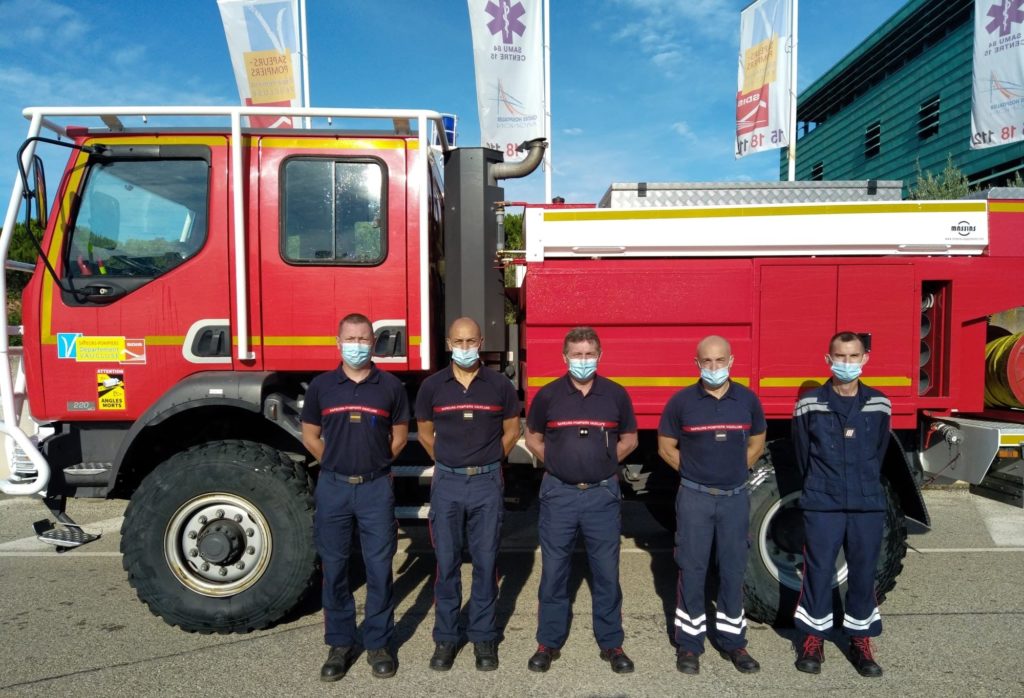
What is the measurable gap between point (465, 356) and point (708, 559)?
5.29 ft

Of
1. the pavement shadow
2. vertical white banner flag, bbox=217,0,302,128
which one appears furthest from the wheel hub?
vertical white banner flag, bbox=217,0,302,128

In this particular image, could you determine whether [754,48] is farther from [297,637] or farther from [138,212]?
[297,637]

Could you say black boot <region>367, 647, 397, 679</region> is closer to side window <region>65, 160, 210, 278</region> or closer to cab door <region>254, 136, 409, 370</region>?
cab door <region>254, 136, 409, 370</region>

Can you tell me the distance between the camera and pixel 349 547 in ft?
10.9

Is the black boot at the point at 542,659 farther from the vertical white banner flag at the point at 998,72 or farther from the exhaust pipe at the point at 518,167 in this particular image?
the vertical white banner flag at the point at 998,72

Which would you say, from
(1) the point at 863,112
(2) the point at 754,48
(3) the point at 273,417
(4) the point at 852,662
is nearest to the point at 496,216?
(3) the point at 273,417

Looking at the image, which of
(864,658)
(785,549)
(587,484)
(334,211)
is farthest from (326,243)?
(864,658)

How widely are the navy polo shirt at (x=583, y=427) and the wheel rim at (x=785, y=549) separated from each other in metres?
1.19

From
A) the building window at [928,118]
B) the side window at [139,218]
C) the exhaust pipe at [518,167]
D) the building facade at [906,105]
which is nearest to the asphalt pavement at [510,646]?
the side window at [139,218]

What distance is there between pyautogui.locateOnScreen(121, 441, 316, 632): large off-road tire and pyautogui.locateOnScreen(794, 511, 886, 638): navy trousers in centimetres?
269

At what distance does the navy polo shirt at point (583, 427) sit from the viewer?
10.5ft

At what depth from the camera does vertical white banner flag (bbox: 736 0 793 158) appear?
9.92m

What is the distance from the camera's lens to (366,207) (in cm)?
379

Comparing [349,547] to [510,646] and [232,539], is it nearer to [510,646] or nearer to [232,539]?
[232,539]
